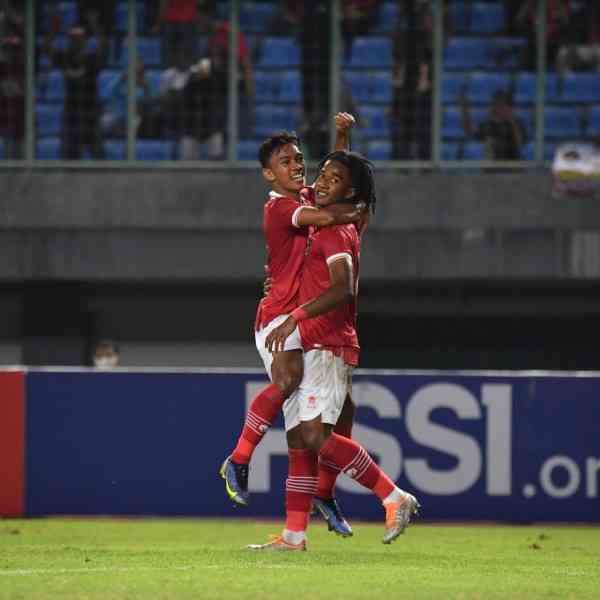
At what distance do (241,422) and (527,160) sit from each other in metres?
6.58

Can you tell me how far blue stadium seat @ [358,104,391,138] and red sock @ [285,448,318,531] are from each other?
393 inches

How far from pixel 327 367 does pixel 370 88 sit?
1022 centimetres

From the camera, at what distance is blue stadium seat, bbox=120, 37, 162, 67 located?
1900 cm

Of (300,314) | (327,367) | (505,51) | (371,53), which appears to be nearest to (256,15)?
(371,53)

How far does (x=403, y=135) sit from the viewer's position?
18766mm

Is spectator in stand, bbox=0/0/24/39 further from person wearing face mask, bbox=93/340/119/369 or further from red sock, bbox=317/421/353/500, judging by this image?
red sock, bbox=317/421/353/500

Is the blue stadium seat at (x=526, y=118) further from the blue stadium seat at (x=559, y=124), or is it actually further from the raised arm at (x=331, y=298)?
the raised arm at (x=331, y=298)

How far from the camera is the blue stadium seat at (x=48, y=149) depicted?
61.8 ft

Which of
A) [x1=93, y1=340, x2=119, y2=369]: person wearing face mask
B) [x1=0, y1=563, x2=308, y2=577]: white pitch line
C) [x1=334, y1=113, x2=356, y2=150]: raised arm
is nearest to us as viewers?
[x1=0, y1=563, x2=308, y2=577]: white pitch line

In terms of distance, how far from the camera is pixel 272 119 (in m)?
18.8

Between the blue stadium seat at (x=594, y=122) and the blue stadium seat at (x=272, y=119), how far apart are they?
320cm

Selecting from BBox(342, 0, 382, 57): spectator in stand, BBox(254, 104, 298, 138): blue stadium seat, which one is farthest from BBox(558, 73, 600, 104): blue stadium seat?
BBox(254, 104, 298, 138): blue stadium seat

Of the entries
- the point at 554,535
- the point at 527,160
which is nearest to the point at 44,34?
the point at 527,160

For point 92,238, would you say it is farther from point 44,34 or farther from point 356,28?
point 356,28
